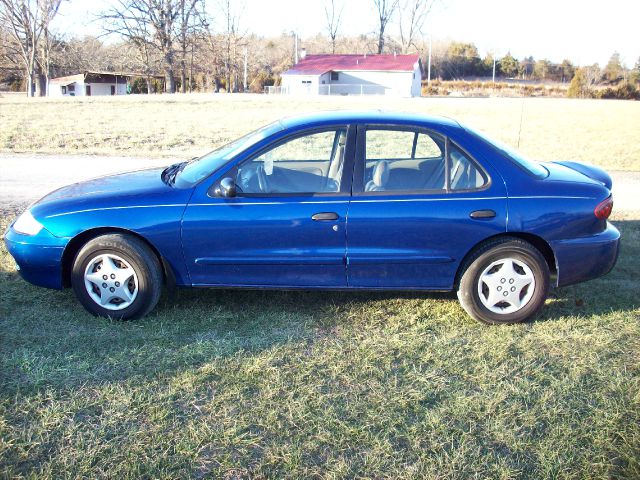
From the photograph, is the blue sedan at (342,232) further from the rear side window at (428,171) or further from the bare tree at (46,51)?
the bare tree at (46,51)

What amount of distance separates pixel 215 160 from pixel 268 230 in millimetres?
854

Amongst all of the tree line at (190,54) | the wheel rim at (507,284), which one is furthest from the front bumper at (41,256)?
the tree line at (190,54)

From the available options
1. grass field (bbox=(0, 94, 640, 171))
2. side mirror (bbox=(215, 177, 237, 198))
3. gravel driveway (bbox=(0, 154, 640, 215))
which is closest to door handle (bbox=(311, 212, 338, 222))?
side mirror (bbox=(215, 177, 237, 198))

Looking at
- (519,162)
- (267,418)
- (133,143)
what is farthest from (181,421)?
(133,143)

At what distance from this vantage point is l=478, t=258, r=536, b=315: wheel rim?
4465mm

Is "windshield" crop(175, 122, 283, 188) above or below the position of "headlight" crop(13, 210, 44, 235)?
above

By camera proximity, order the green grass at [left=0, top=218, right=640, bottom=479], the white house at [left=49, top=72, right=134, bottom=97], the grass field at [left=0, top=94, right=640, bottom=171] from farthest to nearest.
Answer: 1. the white house at [left=49, top=72, right=134, bottom=97]
2. the grass field at [left=0, top=94, right=640, bottom=171]
3. the green grass at [left=0, top=218, right=640, bottom=479]

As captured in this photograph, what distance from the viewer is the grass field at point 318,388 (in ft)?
9.74

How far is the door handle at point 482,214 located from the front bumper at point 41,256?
296 centimetres

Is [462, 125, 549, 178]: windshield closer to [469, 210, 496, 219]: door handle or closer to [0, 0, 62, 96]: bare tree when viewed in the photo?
[469, 210, 496, 219]: door handle

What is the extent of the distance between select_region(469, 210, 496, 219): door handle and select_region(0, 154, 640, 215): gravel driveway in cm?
508

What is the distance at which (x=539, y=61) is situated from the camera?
7881cm

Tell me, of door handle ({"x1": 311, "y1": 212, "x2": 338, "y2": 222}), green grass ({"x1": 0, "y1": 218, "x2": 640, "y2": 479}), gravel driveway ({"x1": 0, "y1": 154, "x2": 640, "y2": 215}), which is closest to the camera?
green grass ({"x1": 0, "y1": 218, "x2": 640, "y2": 479})

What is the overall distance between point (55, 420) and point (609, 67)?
7303cm
